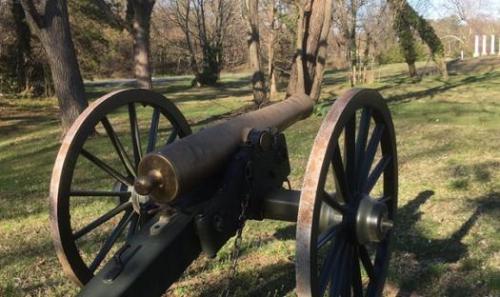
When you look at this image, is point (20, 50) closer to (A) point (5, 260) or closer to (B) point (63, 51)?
(B) point (63, 51)

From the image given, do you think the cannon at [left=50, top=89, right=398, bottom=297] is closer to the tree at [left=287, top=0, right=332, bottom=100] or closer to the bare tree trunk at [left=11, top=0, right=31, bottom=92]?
the tree at [left=287, top=0, right=332, bottom=100]

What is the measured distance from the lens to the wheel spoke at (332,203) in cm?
293

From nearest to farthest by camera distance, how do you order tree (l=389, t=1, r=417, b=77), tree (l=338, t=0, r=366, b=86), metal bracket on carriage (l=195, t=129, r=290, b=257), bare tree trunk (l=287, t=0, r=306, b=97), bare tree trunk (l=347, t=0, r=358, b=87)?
metal bracket on carriage (l=195, t=129, r=290, b=257), bare tree trunk (l=287, t=0, r=306, b=97), tree (l=338, t=0, r=366, b=86), bare tree trunk (l=347, t=0, r=358, b=87), tree (l=389, t=1, r=417, b=77)

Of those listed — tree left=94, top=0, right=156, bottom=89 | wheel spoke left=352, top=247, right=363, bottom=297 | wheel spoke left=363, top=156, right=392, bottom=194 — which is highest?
tree left=94, top=0, right=156, bottom=89

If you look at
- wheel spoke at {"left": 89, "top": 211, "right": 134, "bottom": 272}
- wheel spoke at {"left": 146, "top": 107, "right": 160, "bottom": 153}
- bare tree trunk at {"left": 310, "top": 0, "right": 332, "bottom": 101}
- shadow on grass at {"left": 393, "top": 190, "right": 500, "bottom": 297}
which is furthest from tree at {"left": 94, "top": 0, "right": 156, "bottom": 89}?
wheel spoke at {"left": 89, "top": 211, "right": 134, "bottom": 272}

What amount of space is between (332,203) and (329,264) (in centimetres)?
31

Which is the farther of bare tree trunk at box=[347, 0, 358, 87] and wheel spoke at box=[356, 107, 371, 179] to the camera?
bare tree trunk at box=[347, 0, 358, 87]

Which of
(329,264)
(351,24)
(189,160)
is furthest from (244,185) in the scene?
(351,24)

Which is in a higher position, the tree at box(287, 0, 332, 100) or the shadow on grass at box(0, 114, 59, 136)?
the tree at box(287, 0, 332, 100)

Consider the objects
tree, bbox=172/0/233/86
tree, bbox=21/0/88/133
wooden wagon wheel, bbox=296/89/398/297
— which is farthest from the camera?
tree, bbox=172/0/233/86

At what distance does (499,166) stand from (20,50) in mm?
22411

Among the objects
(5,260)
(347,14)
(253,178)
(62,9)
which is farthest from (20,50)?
(253,178)

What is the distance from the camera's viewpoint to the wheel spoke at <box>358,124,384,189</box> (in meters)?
3.44

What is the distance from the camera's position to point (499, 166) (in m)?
7.33
